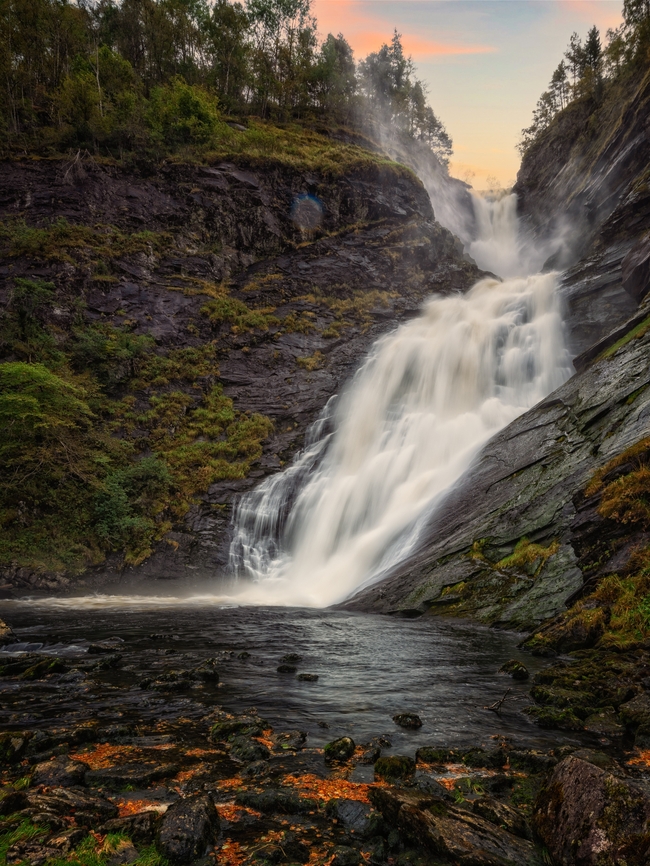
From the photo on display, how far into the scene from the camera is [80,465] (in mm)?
20125

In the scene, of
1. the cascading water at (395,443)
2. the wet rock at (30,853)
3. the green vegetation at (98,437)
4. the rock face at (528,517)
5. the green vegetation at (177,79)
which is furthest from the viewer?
the green vegetation at (177,79)

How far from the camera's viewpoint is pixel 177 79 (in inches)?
1624

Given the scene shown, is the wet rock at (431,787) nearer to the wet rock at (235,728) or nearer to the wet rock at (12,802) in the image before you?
the wet rock at (235,728)

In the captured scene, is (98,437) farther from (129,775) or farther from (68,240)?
(129,775)

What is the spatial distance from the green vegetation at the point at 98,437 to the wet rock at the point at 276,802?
16.7 meters

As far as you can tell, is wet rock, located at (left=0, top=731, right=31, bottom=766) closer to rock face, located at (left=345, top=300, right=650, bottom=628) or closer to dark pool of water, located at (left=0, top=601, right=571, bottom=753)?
dark pool of water, located at (left=0, top=601, right=571, bottom=753)

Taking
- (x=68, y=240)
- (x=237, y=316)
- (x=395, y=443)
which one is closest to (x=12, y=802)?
(x=395, y=443)

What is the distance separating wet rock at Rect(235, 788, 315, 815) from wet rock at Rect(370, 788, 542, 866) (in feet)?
1.98

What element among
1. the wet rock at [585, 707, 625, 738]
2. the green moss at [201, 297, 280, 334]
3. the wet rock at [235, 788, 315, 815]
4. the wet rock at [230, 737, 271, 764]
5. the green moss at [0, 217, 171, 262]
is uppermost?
the green moss at [0, 217, 171, 262]

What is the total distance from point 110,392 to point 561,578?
2334 cm

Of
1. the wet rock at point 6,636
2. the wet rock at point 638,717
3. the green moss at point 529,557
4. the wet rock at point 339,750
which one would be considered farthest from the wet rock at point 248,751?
the green moss at point 529,557

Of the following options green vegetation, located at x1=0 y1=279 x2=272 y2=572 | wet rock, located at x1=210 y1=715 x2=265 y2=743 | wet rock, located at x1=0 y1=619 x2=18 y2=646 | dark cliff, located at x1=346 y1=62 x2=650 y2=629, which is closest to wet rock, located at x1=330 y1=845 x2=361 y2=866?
wet rock, located at x1=210 y1=715 x2=265 y2=743

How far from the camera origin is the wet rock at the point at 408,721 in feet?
16.4

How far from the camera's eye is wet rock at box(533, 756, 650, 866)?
2557mm
